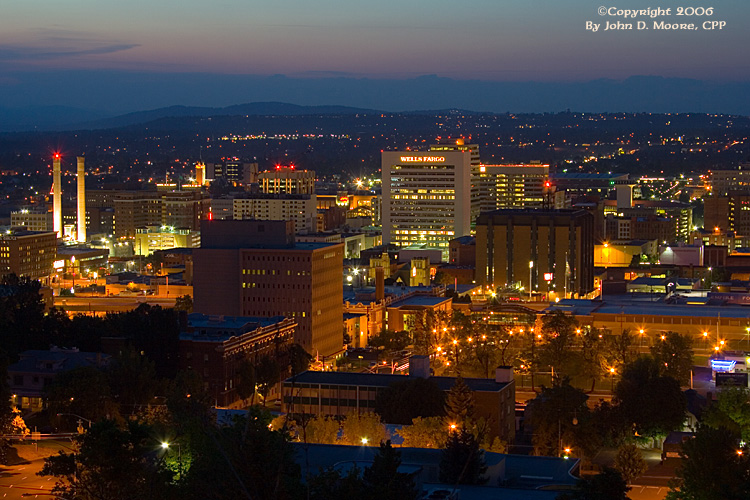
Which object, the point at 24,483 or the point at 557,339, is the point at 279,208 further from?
the point at 24,483

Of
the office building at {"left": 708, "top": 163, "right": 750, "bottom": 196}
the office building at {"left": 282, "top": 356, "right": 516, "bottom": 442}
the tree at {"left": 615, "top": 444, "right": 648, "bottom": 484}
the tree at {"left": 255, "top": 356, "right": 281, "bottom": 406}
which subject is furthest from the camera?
the office building at {"left": 708, "top": 163, "right": 750, "bottom": 196}

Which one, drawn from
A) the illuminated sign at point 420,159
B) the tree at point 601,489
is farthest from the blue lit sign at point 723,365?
the illuminated sign at point 420,159

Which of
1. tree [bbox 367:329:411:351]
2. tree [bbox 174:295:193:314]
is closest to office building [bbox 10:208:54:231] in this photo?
tree [bbox 174:295:193:314]

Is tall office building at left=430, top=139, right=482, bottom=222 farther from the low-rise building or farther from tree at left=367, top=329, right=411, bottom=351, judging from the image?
the low-rise building

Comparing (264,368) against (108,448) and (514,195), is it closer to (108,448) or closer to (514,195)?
(108,448)

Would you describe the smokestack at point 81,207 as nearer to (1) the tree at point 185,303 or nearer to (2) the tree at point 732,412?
(1) the tree at point 185,303

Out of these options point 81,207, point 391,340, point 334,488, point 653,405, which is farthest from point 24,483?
point 81,207
